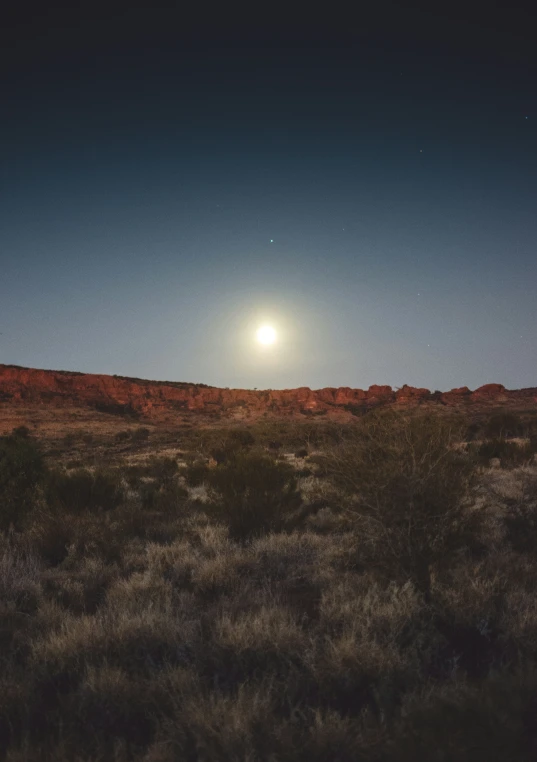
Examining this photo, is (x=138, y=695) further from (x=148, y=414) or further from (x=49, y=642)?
(x=148, y=414)

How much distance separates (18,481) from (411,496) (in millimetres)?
7545

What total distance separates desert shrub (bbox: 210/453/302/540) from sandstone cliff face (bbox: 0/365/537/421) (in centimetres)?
6649

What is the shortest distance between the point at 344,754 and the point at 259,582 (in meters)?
3.07

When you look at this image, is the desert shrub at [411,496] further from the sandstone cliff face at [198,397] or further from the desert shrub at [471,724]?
the sandstone cliff face at [198,397]

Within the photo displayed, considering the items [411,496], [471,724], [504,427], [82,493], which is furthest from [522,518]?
[504,427]

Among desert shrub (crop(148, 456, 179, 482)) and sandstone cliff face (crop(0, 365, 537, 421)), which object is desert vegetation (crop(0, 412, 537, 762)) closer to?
desert shrub (crop(148, 456, 179, 482))

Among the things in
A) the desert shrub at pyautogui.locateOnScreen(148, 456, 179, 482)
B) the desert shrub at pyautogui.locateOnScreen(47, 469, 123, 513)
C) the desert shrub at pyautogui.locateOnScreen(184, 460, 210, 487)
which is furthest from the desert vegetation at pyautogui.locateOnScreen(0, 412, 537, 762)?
the desert shrub at pyautogui.locateOnScreen(148, 456, 179, 482)

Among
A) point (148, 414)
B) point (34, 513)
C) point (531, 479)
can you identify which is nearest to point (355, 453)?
point (34, 513)

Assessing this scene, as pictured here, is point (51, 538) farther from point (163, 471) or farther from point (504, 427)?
point (504, 427)

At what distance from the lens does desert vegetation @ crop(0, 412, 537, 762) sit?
101 inches

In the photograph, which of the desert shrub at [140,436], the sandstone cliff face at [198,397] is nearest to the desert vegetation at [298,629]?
the desert shrub at [140,436]

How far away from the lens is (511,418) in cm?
2719

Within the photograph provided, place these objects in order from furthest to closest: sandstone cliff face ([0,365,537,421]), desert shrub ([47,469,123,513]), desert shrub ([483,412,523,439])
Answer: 1. sandstone cliff face ([0,365,537,421])
2. desert shrub ([483,412,523,439])
3. desert shrub ([47,469,123,513])

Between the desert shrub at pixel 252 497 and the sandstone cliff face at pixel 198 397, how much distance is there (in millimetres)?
66491
